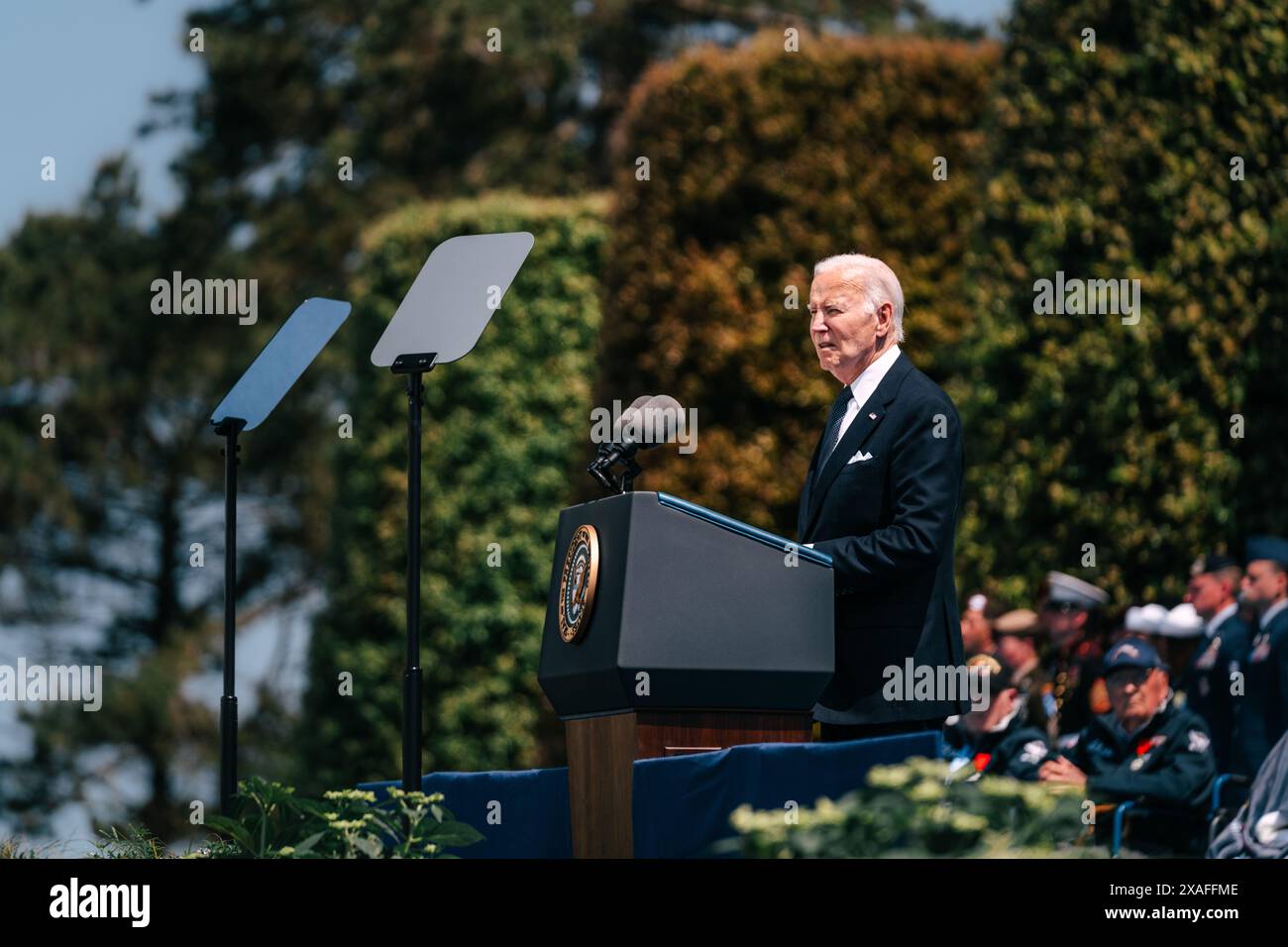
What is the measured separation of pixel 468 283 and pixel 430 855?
1657mm

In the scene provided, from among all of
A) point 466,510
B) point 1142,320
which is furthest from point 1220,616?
point 466,510

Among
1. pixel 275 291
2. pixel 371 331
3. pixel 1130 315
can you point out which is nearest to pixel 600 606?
pixel 1130 315

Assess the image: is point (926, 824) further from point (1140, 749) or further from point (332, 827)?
point (1140, 749)

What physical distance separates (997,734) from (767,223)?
7.09m

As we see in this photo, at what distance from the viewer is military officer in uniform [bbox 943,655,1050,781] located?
25.6 ft

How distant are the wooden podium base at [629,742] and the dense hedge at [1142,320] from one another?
21.5 ft

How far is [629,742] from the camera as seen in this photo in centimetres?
456

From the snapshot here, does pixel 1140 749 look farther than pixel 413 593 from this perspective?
Yes

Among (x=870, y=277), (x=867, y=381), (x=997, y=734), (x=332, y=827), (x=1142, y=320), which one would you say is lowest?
(x=997, y=734)

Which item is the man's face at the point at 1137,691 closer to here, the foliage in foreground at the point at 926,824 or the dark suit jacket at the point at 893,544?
the dark suit jacket at the point at 893,544

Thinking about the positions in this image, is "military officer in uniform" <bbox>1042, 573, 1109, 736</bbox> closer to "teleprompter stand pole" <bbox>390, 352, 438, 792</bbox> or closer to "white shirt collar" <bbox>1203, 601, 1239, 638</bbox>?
"white shirt collar" <bbox>1203, 601, 1239, 638</bbox>

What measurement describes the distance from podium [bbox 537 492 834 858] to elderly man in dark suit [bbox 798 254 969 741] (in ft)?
0.49

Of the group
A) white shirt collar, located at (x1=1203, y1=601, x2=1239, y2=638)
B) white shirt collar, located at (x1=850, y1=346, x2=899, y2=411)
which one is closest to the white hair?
white shirt collar, located at (x1=850, y1=346, x2=899, y2=411)

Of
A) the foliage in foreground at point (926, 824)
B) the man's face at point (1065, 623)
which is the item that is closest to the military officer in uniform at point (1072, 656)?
the man's face at point (1065, 623)
